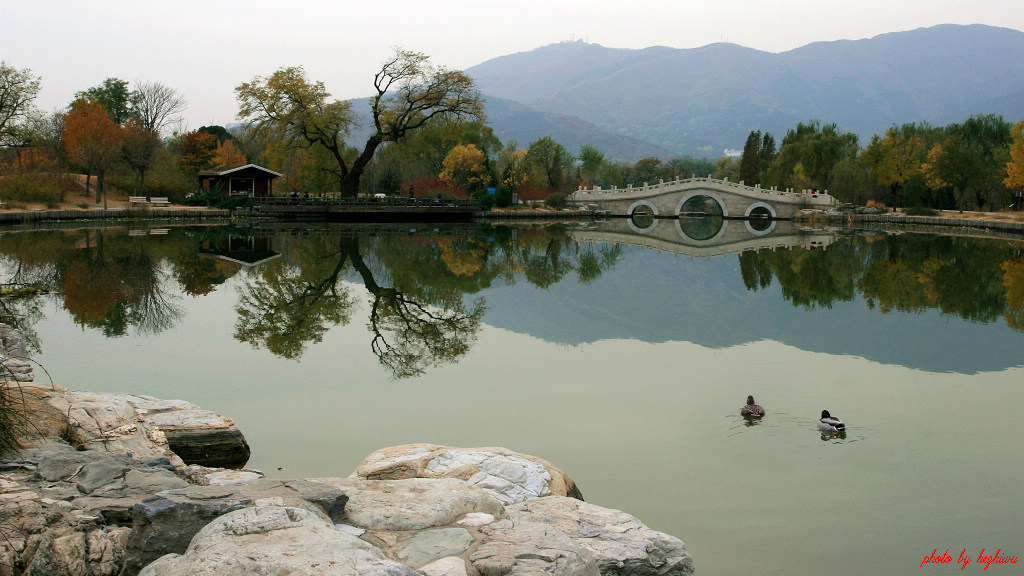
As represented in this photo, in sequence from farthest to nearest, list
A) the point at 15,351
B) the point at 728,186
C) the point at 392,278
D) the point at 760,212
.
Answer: the point at 760,212
the point at 728,186
the point at 392,278
the point at 15,351

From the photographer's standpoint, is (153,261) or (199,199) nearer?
(153,261)

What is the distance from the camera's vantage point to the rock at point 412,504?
13.3 feet

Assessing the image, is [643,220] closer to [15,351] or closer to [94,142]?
[94,142]

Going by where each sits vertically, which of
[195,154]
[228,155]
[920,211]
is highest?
[228,155]

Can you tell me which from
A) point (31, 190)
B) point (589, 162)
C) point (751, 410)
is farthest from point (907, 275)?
point (589, 162)

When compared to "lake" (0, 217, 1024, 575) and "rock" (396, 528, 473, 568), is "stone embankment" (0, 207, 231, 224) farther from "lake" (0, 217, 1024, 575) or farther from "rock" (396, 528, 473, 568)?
"rock" (396, 528, 473, 568)

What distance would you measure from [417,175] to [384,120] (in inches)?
729

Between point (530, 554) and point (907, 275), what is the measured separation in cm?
1979

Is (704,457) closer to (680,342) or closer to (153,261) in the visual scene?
(680,342)

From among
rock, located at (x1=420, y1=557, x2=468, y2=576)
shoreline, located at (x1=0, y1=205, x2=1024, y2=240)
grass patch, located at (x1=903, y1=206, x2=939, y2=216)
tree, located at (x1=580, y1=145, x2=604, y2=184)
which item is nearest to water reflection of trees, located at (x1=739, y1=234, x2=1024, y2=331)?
shoreline, located at (x1=0, y1=205, x2=1024, y2=240)

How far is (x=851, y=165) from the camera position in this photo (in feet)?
171

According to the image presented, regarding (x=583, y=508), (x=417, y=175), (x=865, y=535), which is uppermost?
→ (x=417, y=175)

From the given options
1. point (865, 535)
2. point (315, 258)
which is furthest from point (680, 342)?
point (315, 258)

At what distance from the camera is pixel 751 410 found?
26.4ft
